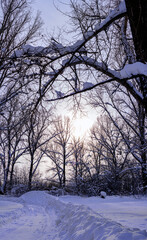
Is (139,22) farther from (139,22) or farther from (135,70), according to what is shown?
(135,70)

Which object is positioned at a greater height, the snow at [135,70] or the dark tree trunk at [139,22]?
the dark tree trunk at [139,22]

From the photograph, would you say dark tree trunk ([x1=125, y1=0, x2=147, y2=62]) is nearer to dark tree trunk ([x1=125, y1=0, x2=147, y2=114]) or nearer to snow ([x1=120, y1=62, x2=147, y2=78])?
dark tree trunk ([x1=125, y1=0, x2=147, y2=114])

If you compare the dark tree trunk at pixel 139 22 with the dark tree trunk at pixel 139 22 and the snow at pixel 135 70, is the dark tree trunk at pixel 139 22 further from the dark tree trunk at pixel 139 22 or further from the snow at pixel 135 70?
the snow at pixel 135 70

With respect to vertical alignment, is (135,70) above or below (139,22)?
below

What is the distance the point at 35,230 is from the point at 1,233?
0.69 metres

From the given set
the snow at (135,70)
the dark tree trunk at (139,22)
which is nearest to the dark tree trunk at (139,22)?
the dark tree trunk at (139,22)

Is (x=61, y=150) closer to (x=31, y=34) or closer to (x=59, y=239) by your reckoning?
(x=31, y=34)

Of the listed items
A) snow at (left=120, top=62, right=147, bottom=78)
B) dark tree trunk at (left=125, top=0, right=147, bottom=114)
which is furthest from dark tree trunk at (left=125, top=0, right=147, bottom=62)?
snow at (left=120, top=62, right=147, bottom=78)

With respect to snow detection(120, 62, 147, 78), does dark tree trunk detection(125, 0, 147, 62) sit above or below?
above

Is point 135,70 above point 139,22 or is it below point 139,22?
below

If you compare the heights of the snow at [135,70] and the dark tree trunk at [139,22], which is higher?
the dark tree trunk at [139,22]

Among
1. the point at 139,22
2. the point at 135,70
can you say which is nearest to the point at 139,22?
the point at 139,22

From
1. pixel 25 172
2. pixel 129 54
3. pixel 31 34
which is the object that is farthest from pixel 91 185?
pixel 25 172

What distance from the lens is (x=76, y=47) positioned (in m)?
4.02
